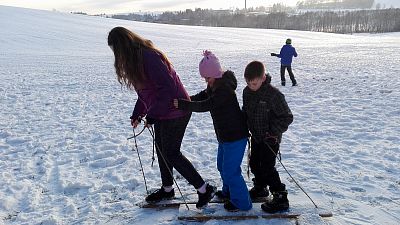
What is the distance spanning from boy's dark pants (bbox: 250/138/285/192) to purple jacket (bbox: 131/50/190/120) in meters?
0.84

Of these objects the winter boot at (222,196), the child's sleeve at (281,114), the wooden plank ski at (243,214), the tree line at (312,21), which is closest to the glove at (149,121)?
the wooden plank ski at (243,214)

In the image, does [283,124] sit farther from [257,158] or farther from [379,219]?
[379,219]

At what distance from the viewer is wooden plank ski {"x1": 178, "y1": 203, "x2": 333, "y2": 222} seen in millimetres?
4020

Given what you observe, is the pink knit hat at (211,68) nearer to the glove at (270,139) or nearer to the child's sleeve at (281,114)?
the child's sleeve at (281,114)

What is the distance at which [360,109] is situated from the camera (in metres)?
9.12

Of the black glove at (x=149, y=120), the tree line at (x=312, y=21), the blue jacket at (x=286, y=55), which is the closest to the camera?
the black glove at (x=149, y=120)

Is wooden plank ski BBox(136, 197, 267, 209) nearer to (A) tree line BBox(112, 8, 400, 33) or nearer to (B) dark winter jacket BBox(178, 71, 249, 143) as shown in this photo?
(B) dark winter jacket BBox(178, 71, 249, 143)

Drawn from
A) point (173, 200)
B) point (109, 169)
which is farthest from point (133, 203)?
point (109, 169)

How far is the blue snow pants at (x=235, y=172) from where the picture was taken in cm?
390

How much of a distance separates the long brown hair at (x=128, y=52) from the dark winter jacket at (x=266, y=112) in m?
0.99

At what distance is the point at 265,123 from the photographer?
12.9 feet

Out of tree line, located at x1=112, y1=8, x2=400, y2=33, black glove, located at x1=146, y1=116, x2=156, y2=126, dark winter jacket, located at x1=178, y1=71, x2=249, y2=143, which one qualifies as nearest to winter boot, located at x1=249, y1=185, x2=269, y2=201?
dark winter jacket, located at x1=178, y1=71, x2=249, y2=143

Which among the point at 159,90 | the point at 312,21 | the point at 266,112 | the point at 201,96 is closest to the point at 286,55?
the point at 201,96

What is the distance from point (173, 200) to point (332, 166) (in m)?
2.41
